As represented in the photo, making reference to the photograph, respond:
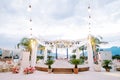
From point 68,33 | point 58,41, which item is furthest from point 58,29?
point 58,41

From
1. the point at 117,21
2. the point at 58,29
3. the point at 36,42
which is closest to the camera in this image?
the point at 36,42

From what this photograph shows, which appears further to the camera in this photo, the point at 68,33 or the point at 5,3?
the point at 68,33

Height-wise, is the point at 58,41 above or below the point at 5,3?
below

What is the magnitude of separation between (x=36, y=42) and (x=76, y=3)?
15.5ft

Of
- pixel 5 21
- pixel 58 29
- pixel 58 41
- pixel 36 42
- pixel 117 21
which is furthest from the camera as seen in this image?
pixel 58 29

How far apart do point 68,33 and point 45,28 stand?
11.6 feet

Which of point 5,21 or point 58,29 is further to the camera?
point 58,29

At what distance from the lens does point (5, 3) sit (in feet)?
44.5

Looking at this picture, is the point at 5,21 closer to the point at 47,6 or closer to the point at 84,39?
the point at 47,6

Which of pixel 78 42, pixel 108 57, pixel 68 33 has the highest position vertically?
pixel 68 33

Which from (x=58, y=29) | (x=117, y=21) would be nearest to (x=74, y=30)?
→ (x=58, y=29)

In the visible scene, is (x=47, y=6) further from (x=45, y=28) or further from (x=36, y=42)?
(x=45, y=28)

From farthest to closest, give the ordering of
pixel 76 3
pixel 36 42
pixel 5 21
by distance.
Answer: pixel 5 21, pixel 36 42, pixel 76 3

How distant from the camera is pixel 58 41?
15320 mm
